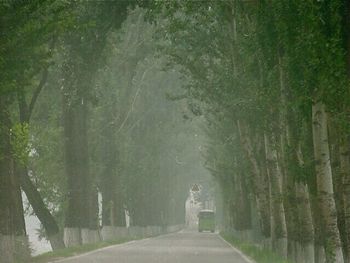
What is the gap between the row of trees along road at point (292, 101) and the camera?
1627 cm

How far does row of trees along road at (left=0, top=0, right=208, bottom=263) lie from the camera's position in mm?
18016

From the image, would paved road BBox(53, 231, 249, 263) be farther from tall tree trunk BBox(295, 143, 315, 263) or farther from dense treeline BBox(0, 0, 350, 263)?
tall tree trunk BBox(295, 143, 315, 263)

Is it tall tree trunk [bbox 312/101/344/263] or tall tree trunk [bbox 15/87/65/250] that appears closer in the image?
tall tree trunk [bbox 312/101/344/263]

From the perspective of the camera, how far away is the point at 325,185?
16.7m

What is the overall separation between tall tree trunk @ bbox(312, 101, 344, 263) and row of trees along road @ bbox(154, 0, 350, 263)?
21 millimetres

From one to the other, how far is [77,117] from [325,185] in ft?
71.8

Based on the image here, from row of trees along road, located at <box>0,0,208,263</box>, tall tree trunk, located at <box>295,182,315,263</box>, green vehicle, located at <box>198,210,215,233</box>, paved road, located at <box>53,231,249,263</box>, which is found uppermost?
row of trees along road, located at <box>0,0,208,263</box>

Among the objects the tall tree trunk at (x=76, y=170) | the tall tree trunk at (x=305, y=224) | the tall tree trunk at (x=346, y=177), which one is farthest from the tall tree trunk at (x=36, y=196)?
the tall tree trunk at (x=346, y=177)

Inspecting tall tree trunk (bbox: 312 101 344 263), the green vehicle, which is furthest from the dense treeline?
the green vehicle

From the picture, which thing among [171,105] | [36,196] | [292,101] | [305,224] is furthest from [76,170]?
[171,105]

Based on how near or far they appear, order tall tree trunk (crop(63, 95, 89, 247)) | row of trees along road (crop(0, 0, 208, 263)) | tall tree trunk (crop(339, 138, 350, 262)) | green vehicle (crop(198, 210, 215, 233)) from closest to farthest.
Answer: tall tree trunk (crop(339, 138, 350, 262))
row of trees along road (crop(0, 0, 208, 263))
tall tree trunk (crop(63, 95, 89, 247))
green vehicle (crop(198, 210, 215, 233))

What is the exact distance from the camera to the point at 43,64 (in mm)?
19109

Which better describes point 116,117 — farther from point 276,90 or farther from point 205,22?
point 276,90

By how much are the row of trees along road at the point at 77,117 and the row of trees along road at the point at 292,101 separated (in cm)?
424
